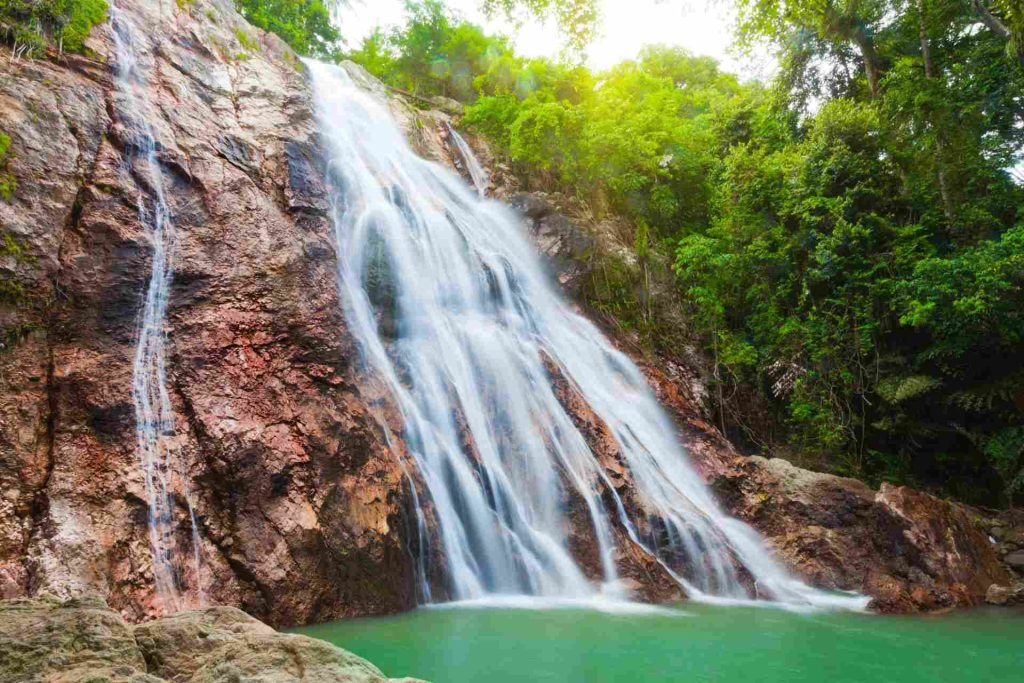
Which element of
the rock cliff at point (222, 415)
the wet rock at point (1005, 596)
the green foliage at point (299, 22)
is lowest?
the wet rock at point (1005, 596)

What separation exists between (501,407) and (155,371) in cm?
442

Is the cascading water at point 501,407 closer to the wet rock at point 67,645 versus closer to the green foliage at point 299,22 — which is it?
the wet rock at point 67,645

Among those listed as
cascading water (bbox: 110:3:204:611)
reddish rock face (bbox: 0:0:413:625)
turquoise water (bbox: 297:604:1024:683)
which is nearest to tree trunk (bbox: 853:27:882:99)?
turquoise water (bbox: 297:604:1024:683)

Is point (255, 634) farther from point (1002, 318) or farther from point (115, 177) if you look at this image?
point (1002, 318)

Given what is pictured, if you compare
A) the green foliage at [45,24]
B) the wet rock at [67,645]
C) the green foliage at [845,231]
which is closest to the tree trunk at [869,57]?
the green foliage at [845,231]

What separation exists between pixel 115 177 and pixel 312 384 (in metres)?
3.64

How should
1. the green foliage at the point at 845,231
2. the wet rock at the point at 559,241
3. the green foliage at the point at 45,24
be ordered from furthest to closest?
the wet rock at the point at 559,241 < the green foliage at the point at 845,231 < the green foliage at the point at 45,24

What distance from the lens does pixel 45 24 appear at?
916cm

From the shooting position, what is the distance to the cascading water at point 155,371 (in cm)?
598

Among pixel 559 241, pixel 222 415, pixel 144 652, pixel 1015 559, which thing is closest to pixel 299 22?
pixel 559 241

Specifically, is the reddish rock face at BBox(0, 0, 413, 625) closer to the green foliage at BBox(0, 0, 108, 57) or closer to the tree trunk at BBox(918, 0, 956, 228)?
the green foliage at BBox(0, 0, 108, 57)

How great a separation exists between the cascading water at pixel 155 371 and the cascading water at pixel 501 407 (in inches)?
92.3

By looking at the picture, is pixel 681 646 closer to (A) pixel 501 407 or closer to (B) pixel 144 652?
(A) pixel 501 407

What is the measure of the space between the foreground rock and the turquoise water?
213cm
